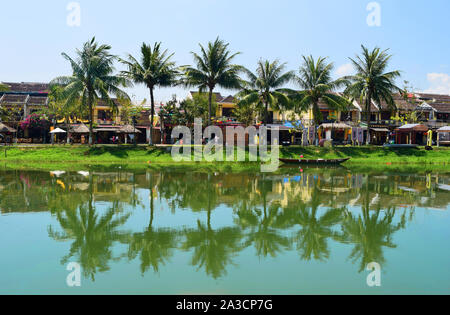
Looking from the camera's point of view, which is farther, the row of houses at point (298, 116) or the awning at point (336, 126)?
the row of houses at point (298, 116)

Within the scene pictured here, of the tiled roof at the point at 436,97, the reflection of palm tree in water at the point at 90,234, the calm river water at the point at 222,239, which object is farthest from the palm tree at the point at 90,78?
the tiled roof at the point at 436,97

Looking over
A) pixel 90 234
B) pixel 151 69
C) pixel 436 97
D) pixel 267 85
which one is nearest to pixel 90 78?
pixel 151 69

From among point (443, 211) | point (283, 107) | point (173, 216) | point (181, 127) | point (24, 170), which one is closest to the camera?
point (173, 216)

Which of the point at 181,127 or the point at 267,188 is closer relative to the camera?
the point at 267,188

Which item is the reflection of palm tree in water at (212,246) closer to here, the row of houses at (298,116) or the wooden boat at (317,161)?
the wooden boat at (317,161)

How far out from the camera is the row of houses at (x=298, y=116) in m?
45.0

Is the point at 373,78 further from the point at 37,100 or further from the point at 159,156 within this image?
the point at 37,100

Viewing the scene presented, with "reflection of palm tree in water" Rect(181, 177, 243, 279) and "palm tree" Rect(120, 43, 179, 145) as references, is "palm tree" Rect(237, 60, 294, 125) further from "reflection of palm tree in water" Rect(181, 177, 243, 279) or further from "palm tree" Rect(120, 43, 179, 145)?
"reflection of palm tree in water" Rect(181, 177, 243, 279)

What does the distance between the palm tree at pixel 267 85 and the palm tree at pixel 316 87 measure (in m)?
1.47

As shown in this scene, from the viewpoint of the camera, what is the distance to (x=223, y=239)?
956 centimetres

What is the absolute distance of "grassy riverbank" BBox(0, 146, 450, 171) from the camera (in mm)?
30734
